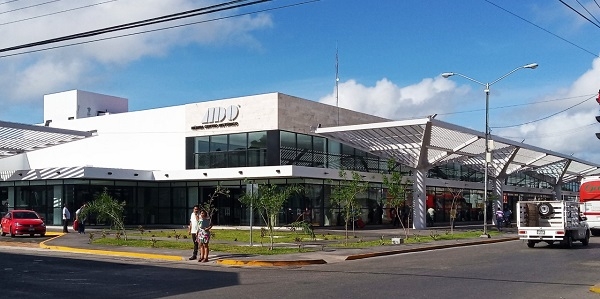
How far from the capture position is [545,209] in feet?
90.6

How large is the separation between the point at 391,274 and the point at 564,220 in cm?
1335

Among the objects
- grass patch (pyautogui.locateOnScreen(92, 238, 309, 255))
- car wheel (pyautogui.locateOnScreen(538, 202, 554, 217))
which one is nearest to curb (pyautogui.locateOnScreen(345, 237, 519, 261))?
grass patch (pyautogui.locateOnScreen(92, 238, 309, 255))

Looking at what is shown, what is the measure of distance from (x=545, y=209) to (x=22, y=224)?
87.7 ft

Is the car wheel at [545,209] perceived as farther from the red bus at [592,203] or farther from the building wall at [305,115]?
the building wall at [305,115]

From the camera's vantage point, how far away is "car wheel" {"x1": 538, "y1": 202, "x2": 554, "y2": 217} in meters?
27.5

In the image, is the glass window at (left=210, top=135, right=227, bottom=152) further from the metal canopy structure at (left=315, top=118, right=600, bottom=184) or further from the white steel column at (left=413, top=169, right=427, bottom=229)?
the white steel column at (left=413, top=169, right=427, bottom=229)

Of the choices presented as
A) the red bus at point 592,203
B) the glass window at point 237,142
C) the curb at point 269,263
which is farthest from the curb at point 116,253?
the red bus at point 592,203

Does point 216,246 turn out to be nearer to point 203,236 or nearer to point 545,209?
point 203,236

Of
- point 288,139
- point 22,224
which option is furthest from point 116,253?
point 288,139

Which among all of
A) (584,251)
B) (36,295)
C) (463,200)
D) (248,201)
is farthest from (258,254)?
(463,200)

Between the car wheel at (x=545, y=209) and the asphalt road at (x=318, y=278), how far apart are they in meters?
4.74

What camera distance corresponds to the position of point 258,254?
22859mm

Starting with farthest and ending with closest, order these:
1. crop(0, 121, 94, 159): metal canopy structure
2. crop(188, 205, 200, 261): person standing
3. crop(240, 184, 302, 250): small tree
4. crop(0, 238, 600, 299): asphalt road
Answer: crop(0, 121, 94, 159): metal canopy structure
crop(240, 184, 302, 250): small tree
crop(188, 205, 200, 261): person standing
crop(0, 238, 600, 299): asphalt road

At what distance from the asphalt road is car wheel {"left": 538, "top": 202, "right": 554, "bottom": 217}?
187 inches
